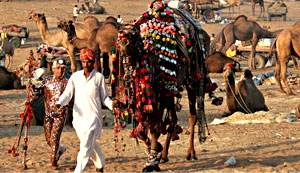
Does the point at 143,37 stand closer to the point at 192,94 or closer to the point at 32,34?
the point at 192,94

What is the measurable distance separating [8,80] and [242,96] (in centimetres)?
873

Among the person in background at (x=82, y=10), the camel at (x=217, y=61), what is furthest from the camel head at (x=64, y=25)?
the person in background at (x=82, y=10)

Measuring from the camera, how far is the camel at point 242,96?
41.4ft

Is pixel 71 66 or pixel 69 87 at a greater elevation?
pixel 69 87

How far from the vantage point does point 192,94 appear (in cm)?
910

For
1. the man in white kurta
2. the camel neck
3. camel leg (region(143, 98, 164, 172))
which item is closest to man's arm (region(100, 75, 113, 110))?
the man in white kurta

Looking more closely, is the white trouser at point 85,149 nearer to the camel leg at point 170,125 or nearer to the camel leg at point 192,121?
the camel leg at point 170,125

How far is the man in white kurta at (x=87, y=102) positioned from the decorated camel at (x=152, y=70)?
27 centimetres

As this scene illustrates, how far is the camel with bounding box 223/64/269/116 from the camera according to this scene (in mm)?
12624

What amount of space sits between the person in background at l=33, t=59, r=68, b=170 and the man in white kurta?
803mm

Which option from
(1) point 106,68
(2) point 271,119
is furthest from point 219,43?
(2) point 271,119

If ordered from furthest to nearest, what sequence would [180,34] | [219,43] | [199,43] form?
[219,43] < [199,43] < [180,34]

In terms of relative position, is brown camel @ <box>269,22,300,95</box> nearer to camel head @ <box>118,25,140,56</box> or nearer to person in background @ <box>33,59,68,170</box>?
person in background @ <box>33,59,68,170</box>

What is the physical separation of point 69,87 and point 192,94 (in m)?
2.32
